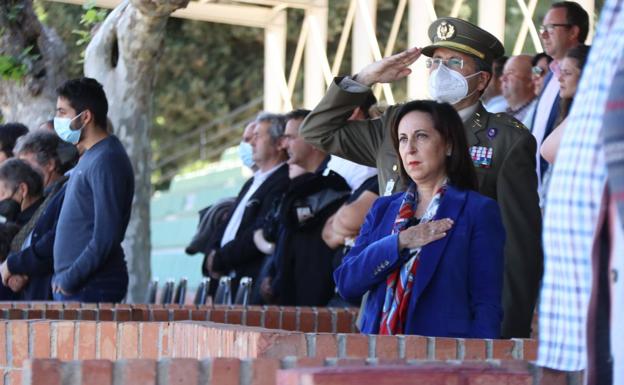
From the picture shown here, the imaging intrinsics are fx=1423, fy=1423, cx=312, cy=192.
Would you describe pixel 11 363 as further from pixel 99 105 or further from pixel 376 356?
pixel 99 105

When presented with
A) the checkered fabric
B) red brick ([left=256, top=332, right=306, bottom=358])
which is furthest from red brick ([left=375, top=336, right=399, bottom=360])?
the checkered fabric

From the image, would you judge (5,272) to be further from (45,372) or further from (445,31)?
(45,372)

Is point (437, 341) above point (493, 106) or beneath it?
beneath

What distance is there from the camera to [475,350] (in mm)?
3803

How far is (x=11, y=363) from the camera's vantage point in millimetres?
4730

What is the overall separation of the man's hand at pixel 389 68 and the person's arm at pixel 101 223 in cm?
185

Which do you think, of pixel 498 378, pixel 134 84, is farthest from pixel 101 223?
pixel 498 378

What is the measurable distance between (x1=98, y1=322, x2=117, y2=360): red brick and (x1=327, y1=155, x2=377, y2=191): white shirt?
11.0 ft

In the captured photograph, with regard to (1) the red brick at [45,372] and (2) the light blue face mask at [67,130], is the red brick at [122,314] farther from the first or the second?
(1) the red brick at [45,372]

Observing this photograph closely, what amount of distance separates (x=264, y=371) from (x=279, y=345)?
0.34m

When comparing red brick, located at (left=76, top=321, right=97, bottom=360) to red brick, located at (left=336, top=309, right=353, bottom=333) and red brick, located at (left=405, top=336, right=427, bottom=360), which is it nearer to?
red brick, located at (left=405, top=336, right=427, bottom=360)

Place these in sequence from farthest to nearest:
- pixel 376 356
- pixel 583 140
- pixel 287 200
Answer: pixel 287 200, pixel 376 356, pixel 583 140

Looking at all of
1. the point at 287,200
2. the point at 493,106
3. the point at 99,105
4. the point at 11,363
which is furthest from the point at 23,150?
the point at 11,363

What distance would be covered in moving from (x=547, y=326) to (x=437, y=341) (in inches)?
31.3
